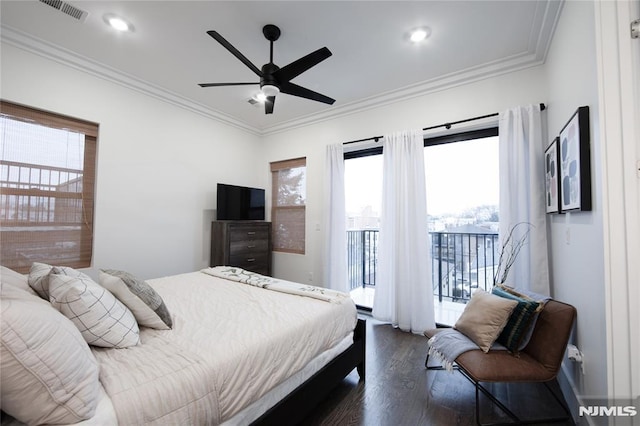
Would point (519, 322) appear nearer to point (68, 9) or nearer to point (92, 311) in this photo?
point (92, 311)

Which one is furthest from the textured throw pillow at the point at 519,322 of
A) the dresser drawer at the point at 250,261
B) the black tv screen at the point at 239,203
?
the black tv screen at the point at 239,203

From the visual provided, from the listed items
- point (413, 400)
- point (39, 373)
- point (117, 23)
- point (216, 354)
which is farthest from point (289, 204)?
point (39, 373)

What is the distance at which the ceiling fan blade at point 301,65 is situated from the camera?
1976mm

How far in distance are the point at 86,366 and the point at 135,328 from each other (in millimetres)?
421

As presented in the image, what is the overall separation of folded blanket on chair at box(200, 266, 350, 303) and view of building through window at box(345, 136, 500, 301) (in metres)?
1.72

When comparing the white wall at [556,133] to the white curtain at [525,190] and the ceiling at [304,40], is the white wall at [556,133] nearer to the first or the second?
the white curtain at [525,190]

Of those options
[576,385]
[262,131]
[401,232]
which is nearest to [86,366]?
[576,385]

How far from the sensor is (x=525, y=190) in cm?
247

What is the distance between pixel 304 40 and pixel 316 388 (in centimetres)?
279

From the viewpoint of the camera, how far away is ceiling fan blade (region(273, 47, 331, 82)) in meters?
1.98

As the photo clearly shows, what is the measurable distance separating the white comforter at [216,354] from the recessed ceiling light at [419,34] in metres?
2.39

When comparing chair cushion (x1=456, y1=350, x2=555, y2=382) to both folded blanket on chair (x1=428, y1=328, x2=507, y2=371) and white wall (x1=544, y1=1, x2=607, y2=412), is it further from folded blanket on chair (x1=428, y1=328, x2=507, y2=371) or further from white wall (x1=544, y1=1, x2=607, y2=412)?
white wall (x1=544, y1=1, x2=607, y2=412)

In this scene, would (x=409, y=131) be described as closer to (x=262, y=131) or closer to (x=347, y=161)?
(x=347, y=161)

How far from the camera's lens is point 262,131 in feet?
15.4
